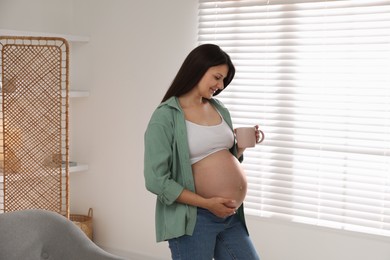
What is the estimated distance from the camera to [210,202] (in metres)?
2.70

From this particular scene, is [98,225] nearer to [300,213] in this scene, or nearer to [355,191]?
[300,213]

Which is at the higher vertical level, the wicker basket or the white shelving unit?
the white shelving unit

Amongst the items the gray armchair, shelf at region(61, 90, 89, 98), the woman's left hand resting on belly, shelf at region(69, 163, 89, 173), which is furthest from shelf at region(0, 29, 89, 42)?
the woman's left hand resting on belly

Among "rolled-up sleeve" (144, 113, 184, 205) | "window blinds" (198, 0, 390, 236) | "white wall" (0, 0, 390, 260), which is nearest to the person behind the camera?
"rolled-up sleeve" (144, 113, 184, 205)

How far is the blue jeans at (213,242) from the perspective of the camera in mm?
2732

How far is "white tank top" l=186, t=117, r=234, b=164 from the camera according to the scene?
2.79 metres

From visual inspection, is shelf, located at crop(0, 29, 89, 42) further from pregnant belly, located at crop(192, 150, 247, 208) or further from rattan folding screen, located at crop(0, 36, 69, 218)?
pregnant belly, located at crop(192, 150, 247, 208)

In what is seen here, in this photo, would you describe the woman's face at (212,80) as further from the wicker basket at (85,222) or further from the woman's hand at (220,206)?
the wicker basket at (85,222)

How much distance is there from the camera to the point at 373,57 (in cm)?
382

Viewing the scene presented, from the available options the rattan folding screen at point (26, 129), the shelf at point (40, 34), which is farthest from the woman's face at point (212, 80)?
the shelf at point (40, 34)

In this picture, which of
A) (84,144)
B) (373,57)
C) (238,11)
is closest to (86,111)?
(84,144)

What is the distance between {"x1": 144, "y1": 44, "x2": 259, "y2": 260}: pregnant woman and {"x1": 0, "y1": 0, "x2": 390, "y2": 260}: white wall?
1.57 meters

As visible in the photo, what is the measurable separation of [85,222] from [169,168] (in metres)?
2.30

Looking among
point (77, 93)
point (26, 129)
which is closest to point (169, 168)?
point (26, 129)
